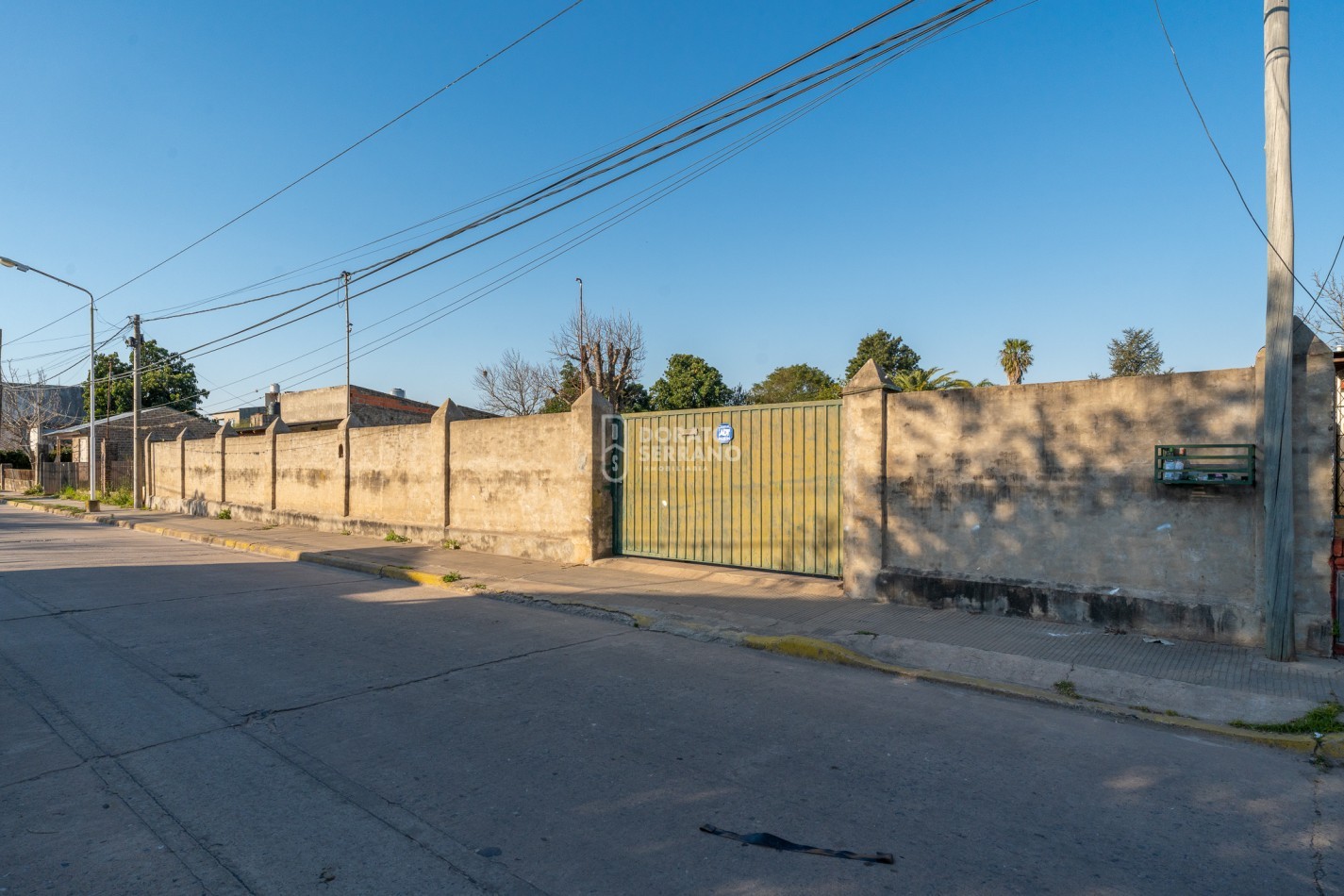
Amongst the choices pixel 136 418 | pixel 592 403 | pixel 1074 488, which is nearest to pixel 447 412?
pixel 592 403

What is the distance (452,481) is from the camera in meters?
15.5

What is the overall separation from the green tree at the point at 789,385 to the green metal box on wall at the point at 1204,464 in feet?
162

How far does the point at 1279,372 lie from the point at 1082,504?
6.83 feet

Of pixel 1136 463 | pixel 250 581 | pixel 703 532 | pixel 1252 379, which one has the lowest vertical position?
pixel 250 581

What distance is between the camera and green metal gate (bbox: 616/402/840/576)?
10172 millimetres

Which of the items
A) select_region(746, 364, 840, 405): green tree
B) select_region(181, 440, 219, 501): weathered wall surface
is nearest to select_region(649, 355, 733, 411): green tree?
select_region(746, 364, 840, 405): green tree

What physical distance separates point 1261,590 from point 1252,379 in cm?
194

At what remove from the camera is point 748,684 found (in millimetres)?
6293

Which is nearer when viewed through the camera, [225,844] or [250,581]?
[225,844]

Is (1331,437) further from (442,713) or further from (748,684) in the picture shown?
(442,713)

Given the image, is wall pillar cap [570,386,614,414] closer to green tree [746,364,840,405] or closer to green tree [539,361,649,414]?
green tree [539,361,649,414]

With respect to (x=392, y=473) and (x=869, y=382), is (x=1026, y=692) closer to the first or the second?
(x=869, y=382)

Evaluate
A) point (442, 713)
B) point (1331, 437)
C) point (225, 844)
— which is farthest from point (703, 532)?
point (225, 844)

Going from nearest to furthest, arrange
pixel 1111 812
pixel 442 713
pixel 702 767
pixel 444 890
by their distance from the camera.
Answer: pixel 444 890, pixel 1111 812, pixel 702 767, pixel 442 713
